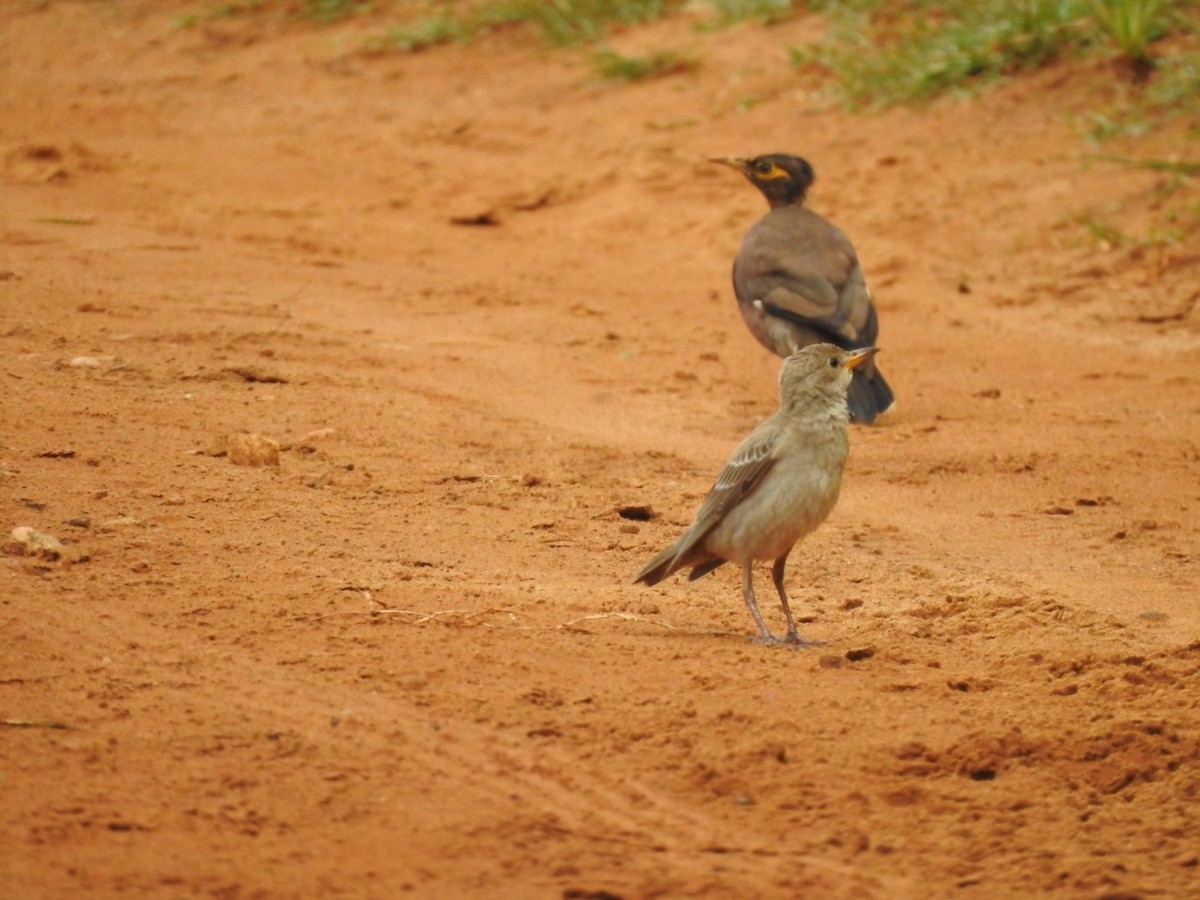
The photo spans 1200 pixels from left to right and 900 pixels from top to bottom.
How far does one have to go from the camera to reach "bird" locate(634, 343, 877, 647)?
5.60 meters

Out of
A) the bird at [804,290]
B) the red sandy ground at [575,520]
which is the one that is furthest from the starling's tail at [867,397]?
the red sandy ground at [575,520]

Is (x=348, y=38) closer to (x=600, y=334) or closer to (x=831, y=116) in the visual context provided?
(x=831, y=116)

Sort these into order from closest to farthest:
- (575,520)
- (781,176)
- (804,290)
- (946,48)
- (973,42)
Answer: (575,520) < (804,290) < (781,176) < (973,42) < (946,48)

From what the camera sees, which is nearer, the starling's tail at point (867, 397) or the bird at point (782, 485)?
the bird at point (782, 485)

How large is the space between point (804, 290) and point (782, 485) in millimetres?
4052

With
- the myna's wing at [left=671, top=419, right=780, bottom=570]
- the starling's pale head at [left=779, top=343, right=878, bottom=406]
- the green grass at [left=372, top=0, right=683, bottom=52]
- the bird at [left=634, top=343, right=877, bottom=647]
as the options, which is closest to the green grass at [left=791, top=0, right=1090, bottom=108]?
the green grass at [left=372, top=0, right=683, bottom=52]

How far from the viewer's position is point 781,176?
Answer: 10398 millimetres

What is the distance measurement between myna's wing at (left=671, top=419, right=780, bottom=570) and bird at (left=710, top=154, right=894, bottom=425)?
3092 millimetres

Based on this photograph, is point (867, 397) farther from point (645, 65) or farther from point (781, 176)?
point (645, 65)

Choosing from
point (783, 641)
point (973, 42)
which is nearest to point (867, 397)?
point (783, 641)

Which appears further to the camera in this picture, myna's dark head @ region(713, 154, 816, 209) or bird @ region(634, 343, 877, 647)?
myna's dark head @ region(713, 154, 816, 209)

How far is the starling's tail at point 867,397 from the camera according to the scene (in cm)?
870

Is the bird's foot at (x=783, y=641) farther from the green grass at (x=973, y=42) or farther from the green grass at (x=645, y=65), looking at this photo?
the green grass at (x=645, y=65)

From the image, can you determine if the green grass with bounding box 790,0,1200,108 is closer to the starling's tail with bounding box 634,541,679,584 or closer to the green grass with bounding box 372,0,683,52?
the green grass with bounding box 372,0,683,52
